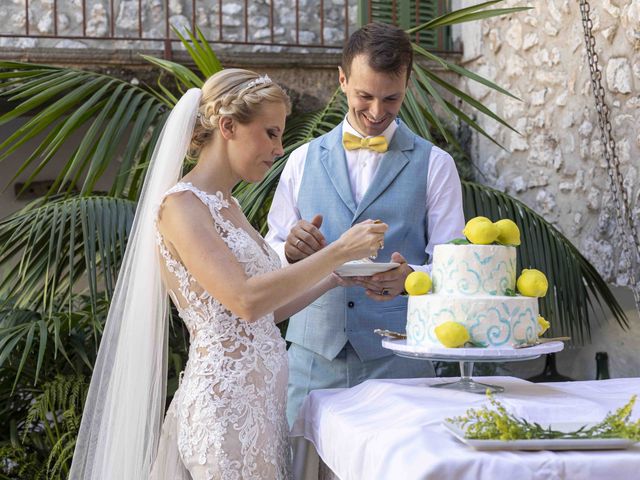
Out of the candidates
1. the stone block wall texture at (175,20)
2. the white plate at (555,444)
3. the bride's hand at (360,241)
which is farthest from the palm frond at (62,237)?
the stone block wall texture at (175,20)

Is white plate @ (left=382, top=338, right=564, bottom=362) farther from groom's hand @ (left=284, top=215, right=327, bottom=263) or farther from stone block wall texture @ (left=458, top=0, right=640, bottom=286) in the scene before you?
stone block wall texture @ (left=458, top=0, right=640, bottom=286)

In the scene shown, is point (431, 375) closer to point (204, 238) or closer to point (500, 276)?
point (500, 276)

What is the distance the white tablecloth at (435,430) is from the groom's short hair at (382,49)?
907mm

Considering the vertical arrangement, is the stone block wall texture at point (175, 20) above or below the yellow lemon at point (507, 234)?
above

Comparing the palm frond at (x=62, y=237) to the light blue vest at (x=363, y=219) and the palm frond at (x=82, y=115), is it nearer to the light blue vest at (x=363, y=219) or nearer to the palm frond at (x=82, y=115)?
the palm frond at (x=82, y=115)

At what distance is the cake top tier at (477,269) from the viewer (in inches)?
83.8

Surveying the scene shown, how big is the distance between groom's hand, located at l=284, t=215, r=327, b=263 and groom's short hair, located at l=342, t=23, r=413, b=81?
52cm

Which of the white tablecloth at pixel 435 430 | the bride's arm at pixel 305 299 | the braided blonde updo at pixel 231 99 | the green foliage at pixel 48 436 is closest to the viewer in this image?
the white tablecloth at pixel 435 430

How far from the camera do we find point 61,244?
3795mm

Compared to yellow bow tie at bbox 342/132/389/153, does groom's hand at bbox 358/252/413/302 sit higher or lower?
lower

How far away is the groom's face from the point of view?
2609 millimetres

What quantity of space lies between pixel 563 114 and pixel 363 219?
2482mm

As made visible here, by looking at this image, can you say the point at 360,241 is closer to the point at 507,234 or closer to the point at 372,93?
the point at 507,234

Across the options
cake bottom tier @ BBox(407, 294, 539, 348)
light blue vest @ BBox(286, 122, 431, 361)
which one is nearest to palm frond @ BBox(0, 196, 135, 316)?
light blue vest @ BBox(286, 122, 431, 361)
